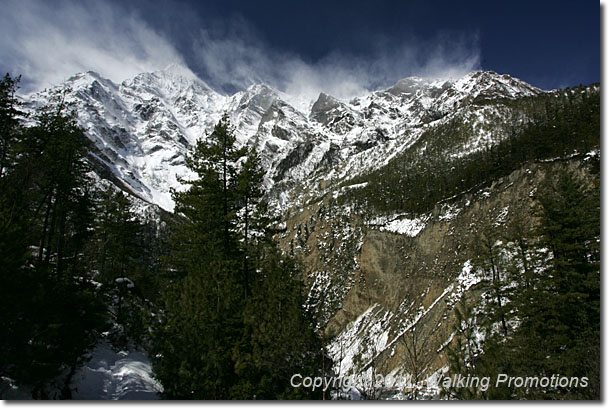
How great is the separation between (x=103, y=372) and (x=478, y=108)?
13718 cm

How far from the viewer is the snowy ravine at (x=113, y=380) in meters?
9.34

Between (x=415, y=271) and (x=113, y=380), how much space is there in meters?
41.8

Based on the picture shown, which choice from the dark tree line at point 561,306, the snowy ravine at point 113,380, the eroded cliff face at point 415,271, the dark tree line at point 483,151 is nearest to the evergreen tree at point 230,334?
the snowy ravine at point 113,380

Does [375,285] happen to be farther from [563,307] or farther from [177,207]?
[177,207]

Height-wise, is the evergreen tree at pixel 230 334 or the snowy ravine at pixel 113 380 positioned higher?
the evergreen tree at pixel 230 334

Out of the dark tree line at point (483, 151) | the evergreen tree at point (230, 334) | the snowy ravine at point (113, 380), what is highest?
the dark tree line at point (483, 151)

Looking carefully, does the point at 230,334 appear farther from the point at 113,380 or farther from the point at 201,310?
the point at 113,380

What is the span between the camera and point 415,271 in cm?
4625

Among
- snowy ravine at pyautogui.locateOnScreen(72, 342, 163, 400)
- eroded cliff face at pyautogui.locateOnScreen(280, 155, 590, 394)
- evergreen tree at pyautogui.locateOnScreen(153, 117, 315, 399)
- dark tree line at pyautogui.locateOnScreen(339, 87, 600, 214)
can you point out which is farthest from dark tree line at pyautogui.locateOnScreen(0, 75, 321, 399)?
dark tree line at pyautogui.locateOnScreen(339, 87, 600, 214)

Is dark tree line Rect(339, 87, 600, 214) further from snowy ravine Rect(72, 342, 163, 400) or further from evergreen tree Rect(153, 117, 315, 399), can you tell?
snowy ravine Rect(72, 342, 163, 400)

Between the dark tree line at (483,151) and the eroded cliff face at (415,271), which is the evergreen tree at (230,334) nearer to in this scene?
the eroded cliff face at (415,271)

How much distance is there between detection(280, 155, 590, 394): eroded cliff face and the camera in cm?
3244

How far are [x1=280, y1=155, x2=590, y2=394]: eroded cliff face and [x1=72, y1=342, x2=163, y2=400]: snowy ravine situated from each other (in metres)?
15.7

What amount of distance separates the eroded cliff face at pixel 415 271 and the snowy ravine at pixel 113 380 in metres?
15.7
